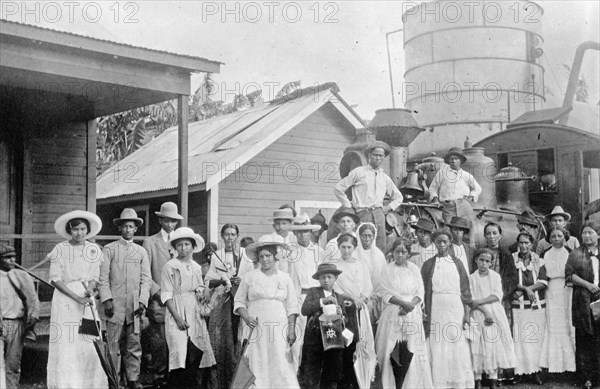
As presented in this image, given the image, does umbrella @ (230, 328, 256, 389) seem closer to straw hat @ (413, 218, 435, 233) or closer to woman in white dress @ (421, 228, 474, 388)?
woman in white dress @ (421, 228, 474, 388)

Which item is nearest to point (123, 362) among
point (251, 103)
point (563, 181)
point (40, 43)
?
point (40, 43)

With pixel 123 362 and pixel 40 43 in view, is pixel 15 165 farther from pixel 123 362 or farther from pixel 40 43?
pixel 123 362

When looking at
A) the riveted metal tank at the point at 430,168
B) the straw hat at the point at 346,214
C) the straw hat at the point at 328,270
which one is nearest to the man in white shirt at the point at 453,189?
the riveted metal tank at the point at 430,168

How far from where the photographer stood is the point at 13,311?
6348 millimetres

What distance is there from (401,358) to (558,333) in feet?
7.75

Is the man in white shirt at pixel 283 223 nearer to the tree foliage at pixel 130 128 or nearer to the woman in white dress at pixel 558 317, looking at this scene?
the woman in white dress at pixel 558 317

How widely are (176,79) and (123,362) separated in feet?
11.5

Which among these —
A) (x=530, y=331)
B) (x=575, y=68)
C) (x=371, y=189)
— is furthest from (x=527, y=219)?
(x=575, y=68)

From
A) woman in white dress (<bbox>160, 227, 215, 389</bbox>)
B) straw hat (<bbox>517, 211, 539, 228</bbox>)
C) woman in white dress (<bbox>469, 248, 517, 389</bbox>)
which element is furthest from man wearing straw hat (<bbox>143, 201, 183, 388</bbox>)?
straw hat (<bbox>517, 211, 539, 228</bbox>)

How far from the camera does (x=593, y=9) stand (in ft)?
24.5

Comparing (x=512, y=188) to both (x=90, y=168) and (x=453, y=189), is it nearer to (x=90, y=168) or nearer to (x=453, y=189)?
(x=453, y=189)

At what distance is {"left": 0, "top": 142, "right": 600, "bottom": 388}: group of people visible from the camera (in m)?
6.12

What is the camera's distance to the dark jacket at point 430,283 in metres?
6.91

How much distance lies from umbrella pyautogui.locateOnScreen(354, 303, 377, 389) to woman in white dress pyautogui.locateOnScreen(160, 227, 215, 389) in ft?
4.66
